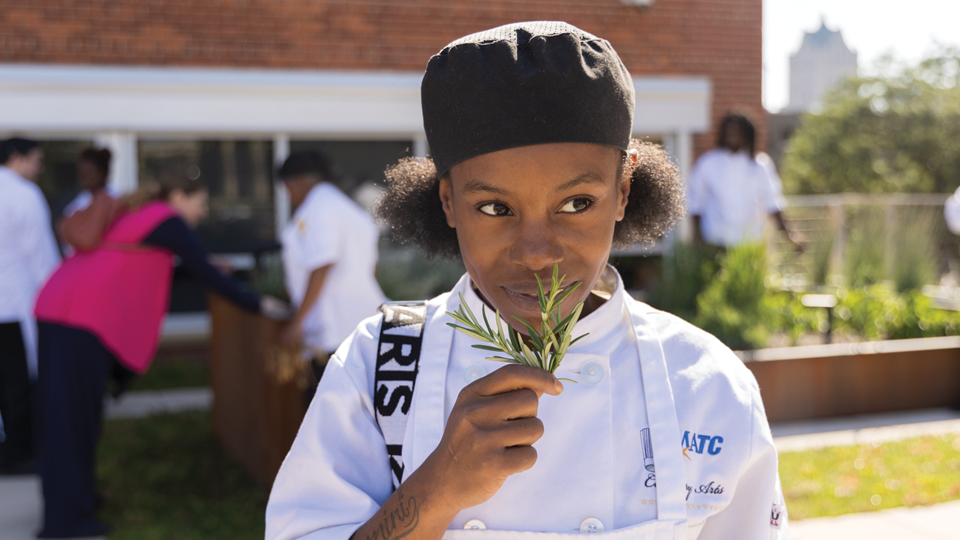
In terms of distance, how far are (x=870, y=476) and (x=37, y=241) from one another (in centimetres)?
548

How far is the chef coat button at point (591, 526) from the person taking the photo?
129 centimetres

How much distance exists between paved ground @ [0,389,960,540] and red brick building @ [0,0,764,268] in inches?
77.7

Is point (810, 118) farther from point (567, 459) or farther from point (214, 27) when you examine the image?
point (567, 459)

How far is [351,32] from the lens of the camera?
28.6 ft

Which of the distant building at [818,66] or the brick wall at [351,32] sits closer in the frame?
the brick wall at [351,32]

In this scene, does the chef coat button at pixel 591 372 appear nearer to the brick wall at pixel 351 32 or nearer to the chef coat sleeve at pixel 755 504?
the chef coat sleeve at pixel 755 504

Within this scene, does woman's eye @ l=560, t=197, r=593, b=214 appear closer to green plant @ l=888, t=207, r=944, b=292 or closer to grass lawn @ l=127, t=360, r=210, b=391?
grass lawn @ l=127, t=360, r=210, b=391

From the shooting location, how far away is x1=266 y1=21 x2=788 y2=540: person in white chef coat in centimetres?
125

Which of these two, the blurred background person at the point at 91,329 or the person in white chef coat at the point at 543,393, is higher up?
the person in white chef coat at the point at 543,393

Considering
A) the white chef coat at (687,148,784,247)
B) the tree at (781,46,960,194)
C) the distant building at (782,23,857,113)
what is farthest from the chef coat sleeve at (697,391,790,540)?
the distant building at (782,23,857,113)

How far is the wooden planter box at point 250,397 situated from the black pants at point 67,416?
88 cm

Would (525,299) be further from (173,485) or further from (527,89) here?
(173,485)

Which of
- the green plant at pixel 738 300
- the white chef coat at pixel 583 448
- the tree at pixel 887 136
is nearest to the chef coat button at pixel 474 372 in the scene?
→ the white chef coat at pixel 583 448

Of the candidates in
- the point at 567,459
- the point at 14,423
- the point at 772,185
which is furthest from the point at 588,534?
the point at 772,185
